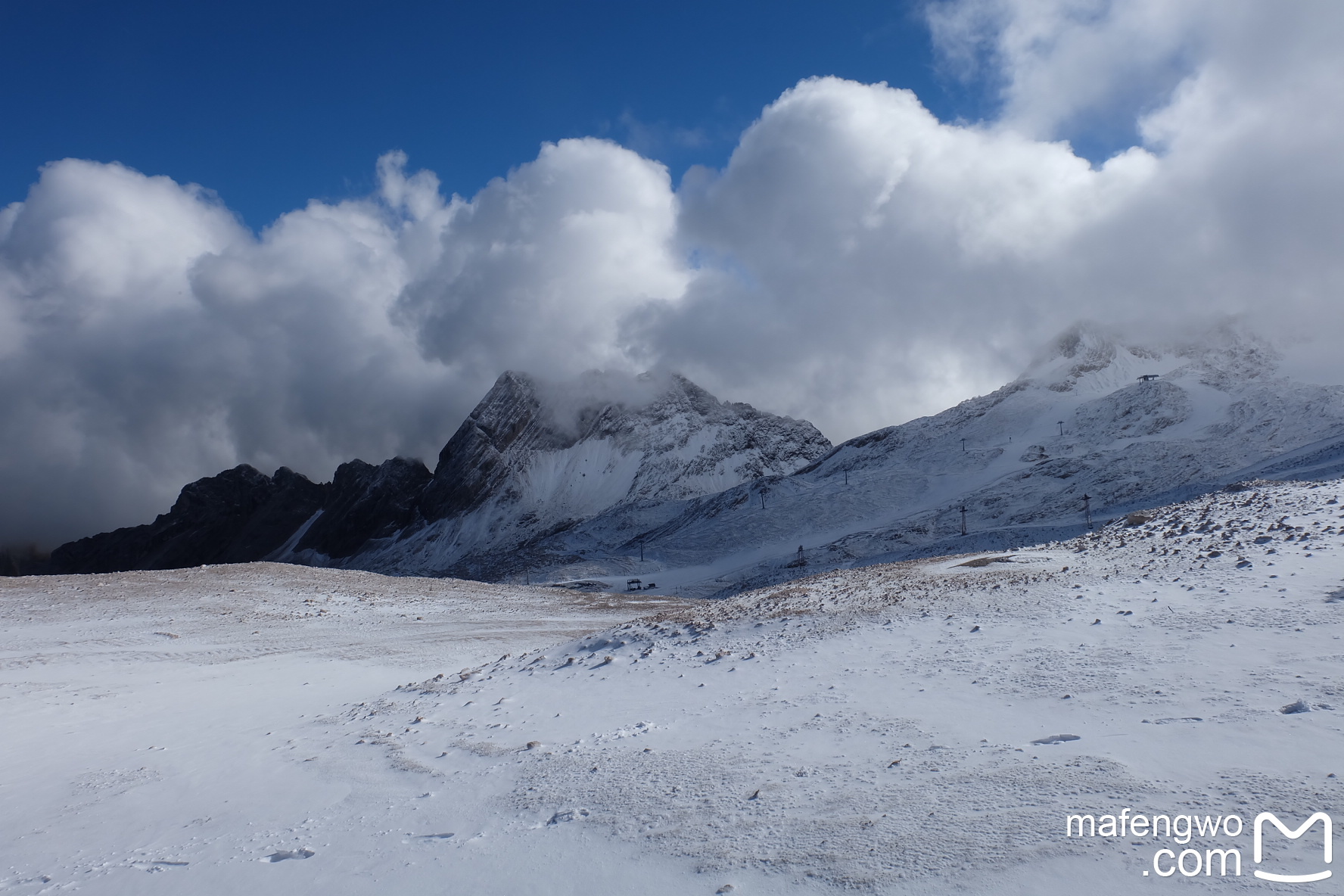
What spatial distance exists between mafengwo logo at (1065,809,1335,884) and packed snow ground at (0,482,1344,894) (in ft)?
0.26

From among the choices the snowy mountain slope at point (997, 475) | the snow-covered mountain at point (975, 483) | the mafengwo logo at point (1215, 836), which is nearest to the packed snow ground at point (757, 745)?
the mafengwo logo at point (1215, 836)

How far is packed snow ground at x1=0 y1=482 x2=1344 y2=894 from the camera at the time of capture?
262 inches

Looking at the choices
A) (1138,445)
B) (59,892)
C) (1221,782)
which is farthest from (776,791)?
(1138,445)

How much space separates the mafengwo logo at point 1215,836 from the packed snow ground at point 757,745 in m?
0.08

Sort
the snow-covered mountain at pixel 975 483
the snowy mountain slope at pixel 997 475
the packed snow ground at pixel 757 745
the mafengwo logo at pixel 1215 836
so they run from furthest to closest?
the snowy mountain slope at pixel 997 475 < the snow-covered mountain at pixel 975 483 < the packed snow ground at pixel 757 745 < the mafengwo logo at pixel 1215 836

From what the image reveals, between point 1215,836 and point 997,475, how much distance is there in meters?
121

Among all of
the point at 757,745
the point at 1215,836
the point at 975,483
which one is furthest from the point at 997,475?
the point at 1215,836

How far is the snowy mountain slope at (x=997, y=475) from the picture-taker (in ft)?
261

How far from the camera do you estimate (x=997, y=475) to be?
118062 mm

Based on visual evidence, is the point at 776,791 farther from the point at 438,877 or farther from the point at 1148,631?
the point at 1148,631

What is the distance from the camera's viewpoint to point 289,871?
7352mm

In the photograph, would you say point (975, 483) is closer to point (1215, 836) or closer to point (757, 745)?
point (757, 745)

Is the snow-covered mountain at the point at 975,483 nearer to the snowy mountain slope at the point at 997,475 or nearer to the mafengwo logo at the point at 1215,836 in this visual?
the snowy mountain slope at the point at 997,475

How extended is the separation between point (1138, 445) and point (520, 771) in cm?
11565
